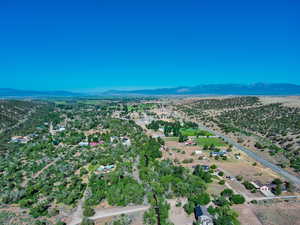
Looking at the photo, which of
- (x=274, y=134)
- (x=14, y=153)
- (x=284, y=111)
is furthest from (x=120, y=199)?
(x=284, y=111)

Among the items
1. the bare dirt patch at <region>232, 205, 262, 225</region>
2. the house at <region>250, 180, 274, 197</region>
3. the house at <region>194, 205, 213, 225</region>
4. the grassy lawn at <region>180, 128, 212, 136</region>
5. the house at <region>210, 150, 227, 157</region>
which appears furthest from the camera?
the grassy lawn at <region>180, 128, 212, 136</region>

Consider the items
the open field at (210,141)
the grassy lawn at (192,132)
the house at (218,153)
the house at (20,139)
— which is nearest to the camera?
the house at (218,153)

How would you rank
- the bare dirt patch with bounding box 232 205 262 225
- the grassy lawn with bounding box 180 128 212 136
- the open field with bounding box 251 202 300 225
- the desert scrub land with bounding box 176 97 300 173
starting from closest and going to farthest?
the bare dirt patch with bounding box 232 205 262 225
the open field with bounding box 251 202 300 225
the desert scrub land with bounding box 176 97 300 173
the grassy lawn with bounding box 180 128 212 136

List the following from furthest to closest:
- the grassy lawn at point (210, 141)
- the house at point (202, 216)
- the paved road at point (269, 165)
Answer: the grassy lawn at point (210, 141), the paved road at point (269, 165), the house at point (202, 216)

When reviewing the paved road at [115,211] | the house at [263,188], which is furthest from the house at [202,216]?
the house at [263,188]

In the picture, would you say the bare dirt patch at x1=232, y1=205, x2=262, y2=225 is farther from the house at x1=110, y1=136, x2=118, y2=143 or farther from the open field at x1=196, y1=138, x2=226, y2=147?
the house at x1=110, y1=136, x2=118, y2=143

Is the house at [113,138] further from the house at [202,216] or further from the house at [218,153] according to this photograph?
the house at [202,216]

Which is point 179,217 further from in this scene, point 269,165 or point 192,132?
point 192,132

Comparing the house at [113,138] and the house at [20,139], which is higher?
the house at [113,138]

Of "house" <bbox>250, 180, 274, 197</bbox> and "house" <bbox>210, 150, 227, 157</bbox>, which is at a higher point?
"house" <bbox>210, 150, 227, 157</bbox>

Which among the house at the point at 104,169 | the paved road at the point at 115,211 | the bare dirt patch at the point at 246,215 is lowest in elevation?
the paved road at the point at 115,211

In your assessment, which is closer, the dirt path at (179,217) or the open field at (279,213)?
the dirt path at (179,217)

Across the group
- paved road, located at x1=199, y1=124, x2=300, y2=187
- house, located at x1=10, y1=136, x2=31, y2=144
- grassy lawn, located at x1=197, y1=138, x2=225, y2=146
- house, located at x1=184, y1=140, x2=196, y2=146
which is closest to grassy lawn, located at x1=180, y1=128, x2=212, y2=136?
grassy lawn, located at x1=197, y1=138, x2=225, y2=146
